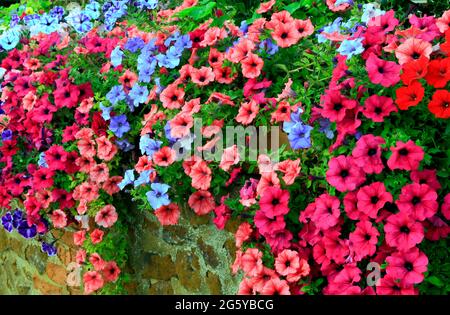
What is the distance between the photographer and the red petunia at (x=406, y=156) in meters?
1.75

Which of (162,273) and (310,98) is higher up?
(310,98)

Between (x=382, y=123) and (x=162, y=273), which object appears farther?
(x=162, y=273)

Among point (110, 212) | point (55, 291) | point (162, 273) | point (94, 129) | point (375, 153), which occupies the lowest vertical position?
point (55, 291)

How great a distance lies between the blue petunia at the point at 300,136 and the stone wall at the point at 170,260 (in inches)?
18.8

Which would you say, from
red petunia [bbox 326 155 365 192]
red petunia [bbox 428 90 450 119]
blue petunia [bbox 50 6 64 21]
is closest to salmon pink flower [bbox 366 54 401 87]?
red petunia [bbox 428 90 450 119]

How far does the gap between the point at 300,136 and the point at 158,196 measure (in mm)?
628

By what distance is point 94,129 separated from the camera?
8.98 feet

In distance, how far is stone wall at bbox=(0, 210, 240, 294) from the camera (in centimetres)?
241

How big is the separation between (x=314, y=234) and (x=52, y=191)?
4.74 feet

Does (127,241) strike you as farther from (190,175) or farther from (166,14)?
(166,14)

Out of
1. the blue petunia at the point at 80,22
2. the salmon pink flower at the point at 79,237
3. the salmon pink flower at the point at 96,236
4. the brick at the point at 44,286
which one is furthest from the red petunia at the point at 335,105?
the blue petunia at the point at 80,22

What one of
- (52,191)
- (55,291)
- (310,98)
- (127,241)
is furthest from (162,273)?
(310,98)

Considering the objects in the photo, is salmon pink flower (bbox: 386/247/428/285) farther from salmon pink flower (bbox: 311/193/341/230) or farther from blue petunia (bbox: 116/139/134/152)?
blue petunia (bbox: 116/139/134/152)

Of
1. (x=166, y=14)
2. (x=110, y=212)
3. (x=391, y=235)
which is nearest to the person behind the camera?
(x=391, y=235)
